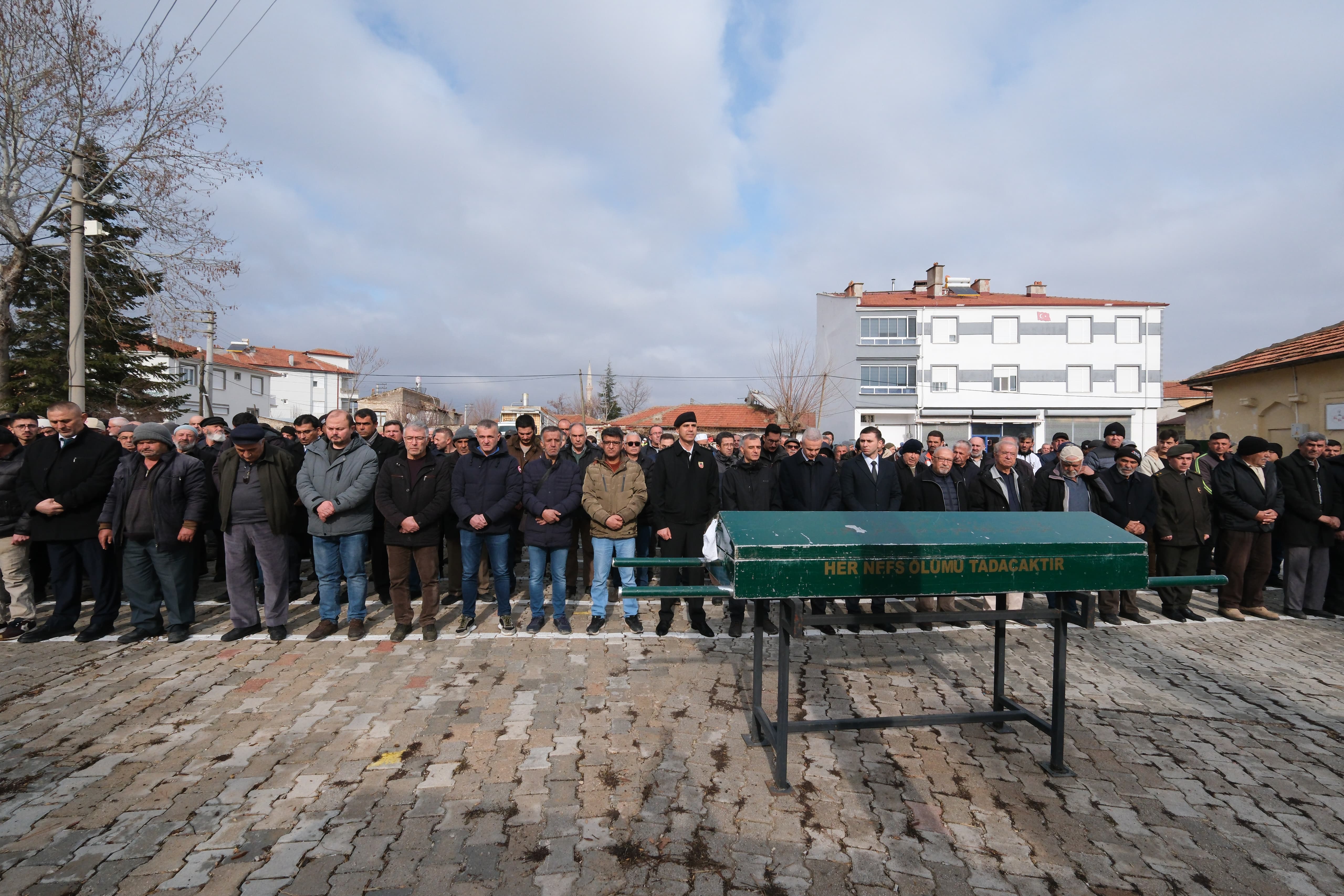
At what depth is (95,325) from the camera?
1762 centimetres

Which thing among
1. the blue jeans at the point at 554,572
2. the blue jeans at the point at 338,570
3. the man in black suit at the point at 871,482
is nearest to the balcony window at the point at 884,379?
the man in black suit at the point at 871,482

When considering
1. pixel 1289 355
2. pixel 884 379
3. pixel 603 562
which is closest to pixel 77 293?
pixel 603 562

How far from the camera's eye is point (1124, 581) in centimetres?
335

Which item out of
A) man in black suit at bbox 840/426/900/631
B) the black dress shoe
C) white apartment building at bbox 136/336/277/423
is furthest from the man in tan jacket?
white apartment building at bbox 136/336/277/423

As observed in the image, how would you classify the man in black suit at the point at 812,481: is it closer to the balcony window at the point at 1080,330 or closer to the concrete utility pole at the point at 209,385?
the concrete utility pole at the point at 209,385

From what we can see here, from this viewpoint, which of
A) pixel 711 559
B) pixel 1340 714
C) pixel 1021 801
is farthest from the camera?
pixel 1340 714

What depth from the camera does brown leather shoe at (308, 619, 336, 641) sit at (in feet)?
19.1

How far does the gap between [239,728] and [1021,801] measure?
4.53m

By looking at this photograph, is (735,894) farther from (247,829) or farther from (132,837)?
(132,837)

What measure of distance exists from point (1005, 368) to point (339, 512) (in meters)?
42.9

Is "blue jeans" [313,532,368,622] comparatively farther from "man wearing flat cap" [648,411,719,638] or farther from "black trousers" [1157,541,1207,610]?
"black trousers" [1157,541,1207,610]

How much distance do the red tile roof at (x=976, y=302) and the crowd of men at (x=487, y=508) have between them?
3623 cm

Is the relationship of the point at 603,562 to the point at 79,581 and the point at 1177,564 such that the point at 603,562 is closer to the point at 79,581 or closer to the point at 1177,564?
the point at 79,581

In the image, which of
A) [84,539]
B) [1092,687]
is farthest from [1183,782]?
[84,539]
